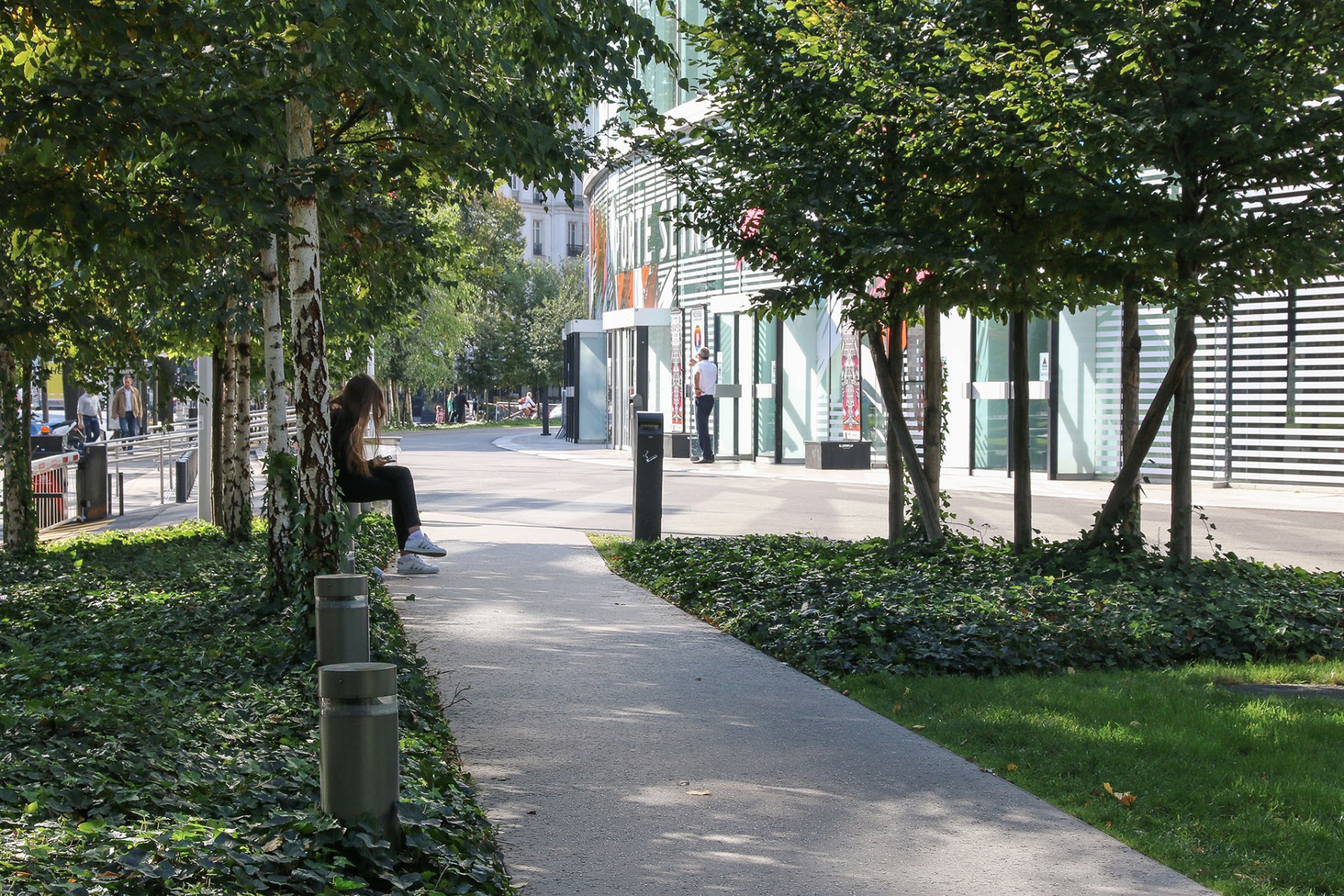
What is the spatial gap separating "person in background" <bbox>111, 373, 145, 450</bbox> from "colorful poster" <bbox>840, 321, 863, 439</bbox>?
1726 cm

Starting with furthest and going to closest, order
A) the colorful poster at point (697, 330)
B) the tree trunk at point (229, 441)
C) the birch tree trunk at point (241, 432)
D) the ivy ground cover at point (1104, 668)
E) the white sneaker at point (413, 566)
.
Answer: the colorful poster at point (697, 330) → the tree trunk at point (229, 441) → the birch tree trunk at point (241, 432) → the white sneaker at point (413, 566) → the ivy ground cover at point (1104, 668)

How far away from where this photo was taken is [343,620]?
5.41 meters

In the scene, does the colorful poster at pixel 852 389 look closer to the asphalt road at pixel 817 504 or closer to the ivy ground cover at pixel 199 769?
the asphalt road at pixel 817 504

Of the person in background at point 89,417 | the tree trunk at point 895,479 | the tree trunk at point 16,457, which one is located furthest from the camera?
the person in background at point 89,417

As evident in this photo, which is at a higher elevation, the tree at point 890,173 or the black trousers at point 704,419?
the tree at point 890,173

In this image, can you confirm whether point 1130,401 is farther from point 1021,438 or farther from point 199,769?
point 199,769

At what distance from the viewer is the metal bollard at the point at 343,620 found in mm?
5410

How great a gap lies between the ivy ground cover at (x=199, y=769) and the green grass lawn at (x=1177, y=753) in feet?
6.84

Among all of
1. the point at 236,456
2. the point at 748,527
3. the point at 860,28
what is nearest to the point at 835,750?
the point at 860,28

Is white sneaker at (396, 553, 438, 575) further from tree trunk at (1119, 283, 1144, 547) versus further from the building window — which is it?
the building window

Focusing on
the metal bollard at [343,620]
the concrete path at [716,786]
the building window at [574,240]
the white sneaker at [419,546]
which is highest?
the building window at [574,240]

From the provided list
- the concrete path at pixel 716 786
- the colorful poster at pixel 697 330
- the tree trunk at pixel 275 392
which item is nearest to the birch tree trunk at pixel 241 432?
the tree trunk at pixel 275 392

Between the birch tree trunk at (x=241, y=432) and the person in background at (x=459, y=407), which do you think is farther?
the person in background at (x=459, y=407)

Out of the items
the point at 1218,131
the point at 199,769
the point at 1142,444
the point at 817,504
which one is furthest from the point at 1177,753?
the point at 817,504
